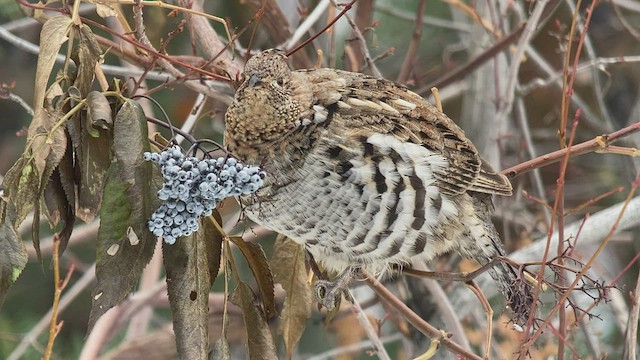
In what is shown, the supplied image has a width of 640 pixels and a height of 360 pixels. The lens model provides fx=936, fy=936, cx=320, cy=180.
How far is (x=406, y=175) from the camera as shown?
2225 mm

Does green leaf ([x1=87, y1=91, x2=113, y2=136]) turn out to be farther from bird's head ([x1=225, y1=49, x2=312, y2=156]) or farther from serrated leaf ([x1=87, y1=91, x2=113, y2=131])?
bird's head ([x1=225, y1=49, x2=312, y2=156])

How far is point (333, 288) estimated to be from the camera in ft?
7.84

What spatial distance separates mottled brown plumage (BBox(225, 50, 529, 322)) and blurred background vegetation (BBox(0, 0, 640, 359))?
1.22 metres

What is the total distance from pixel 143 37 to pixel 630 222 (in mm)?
1767

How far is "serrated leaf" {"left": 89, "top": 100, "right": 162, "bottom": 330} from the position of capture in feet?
5.93

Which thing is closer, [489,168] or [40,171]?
[40,171]

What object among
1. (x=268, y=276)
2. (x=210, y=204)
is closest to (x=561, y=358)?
(x=268, y=276)

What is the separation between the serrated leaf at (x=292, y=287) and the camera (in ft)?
7.88

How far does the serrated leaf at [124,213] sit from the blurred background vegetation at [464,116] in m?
1.70

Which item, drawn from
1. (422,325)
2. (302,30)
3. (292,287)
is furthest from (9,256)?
(302,30)

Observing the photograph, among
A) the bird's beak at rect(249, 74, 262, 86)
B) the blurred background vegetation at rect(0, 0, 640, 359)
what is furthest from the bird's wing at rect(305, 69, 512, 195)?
the blurred background vegetation at rect(0, 0, 640, 359)

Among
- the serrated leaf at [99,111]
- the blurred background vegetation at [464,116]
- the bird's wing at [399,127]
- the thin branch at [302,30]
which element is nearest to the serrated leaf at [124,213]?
the serrated leaf at [99,111]

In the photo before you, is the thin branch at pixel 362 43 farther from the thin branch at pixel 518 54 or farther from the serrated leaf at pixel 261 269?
the serrated leaf at pixel 261 269

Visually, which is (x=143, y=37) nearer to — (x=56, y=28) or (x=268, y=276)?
(x=56, y=28)
